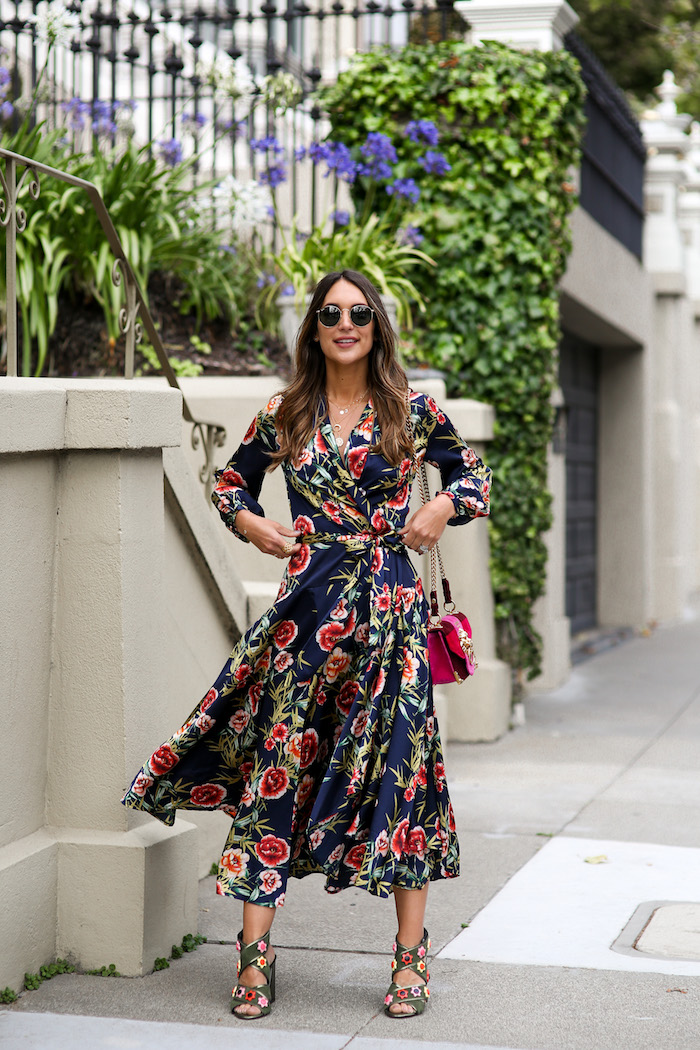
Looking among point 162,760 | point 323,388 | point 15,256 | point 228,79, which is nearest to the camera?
point 162,760

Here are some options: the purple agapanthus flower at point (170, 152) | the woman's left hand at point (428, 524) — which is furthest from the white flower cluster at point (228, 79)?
the woman's left hand at point (428, 524)

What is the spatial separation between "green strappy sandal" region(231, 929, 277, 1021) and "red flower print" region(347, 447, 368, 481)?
1.24m

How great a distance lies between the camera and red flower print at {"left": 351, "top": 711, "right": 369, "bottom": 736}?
3.49m

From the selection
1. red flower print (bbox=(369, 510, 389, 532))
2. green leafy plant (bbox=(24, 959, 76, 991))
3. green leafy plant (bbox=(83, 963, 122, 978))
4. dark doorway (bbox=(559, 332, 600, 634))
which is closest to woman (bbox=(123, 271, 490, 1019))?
red flower print (bbox=(369, 510, 389, 532))

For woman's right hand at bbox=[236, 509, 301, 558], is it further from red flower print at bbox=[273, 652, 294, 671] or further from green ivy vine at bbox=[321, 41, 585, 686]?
green ivy vine at bbox=[321, 41, 585, 686]

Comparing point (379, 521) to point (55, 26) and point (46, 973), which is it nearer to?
point (46, 973)

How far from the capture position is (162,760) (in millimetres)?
3607

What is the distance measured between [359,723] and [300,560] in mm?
461

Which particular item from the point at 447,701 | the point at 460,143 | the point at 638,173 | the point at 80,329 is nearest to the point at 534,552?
the point at 447,701

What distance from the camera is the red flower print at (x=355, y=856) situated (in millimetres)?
3504

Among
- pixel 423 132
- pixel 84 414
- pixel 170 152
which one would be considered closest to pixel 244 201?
pixel 170 152

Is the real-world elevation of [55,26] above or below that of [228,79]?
below

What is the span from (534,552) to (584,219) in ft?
10.6

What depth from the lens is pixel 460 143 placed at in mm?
7863
